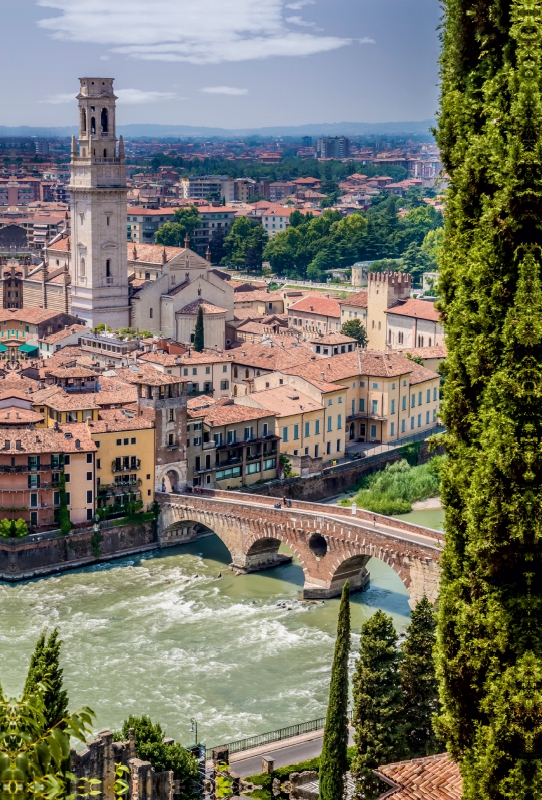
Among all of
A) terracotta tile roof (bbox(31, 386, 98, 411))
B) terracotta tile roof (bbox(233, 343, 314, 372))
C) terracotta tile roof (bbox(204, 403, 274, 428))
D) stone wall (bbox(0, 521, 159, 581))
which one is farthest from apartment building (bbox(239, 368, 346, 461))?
stone wall (bbox(0, 521, 159, 581))

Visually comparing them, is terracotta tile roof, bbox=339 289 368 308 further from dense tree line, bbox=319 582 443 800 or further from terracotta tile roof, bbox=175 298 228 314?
dense tree line, bbox=319 582 443 800

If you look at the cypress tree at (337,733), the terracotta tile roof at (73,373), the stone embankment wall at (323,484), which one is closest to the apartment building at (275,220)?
the stone embankment wall at (323,484)

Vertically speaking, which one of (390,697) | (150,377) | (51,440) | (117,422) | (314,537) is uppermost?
(150,377)

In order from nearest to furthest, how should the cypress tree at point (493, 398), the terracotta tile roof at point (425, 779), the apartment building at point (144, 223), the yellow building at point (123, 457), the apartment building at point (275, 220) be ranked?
1. the cypress tree at point (493, 398)
2. the terracotta tile roof at point (425, 779)
3. the yellow building at point (123, 457)
4. the apartment building at point (144, 223)
5. the apartment building at point (275, 220)

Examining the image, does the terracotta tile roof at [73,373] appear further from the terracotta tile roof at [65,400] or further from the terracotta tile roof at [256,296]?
the terracotta tile roof at [256,296]

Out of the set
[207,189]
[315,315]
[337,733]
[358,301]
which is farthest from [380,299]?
[207,189]

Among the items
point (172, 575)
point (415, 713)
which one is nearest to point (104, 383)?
point (172, 575)

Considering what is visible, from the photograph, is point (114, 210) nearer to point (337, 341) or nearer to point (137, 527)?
point (337, 341)

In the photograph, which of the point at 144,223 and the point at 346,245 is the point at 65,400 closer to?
the point at 346,245
